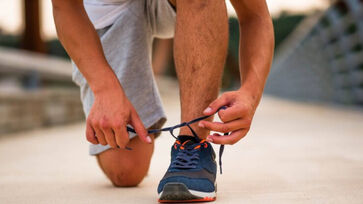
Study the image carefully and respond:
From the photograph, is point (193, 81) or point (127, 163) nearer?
point (193, 81)

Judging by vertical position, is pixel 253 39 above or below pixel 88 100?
above

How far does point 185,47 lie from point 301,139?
77.3 inches

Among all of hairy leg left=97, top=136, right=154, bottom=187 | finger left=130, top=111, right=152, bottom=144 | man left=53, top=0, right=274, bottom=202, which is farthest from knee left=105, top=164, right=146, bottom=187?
finger left=130, top=111, right=152, bottom=144

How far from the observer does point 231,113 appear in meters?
1.11

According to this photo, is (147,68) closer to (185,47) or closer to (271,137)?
(185,47)

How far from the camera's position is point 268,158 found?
2.23 m

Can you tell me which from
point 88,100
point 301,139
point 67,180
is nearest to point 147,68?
point 88,100

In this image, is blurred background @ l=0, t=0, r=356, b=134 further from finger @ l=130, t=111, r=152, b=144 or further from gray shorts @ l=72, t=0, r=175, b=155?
finger @ l=130, t=111, r=152, b=144

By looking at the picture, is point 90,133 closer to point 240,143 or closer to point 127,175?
point 127,175

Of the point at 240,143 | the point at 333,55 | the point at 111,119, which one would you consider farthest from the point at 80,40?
the point at 333,55

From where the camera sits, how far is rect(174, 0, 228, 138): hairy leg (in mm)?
1289

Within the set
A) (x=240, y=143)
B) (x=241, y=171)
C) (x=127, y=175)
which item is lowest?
(x=240, y=143)

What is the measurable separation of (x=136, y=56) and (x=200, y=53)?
19.4 inches

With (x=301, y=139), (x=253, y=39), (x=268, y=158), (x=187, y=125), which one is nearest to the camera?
(x=187, y=125)
